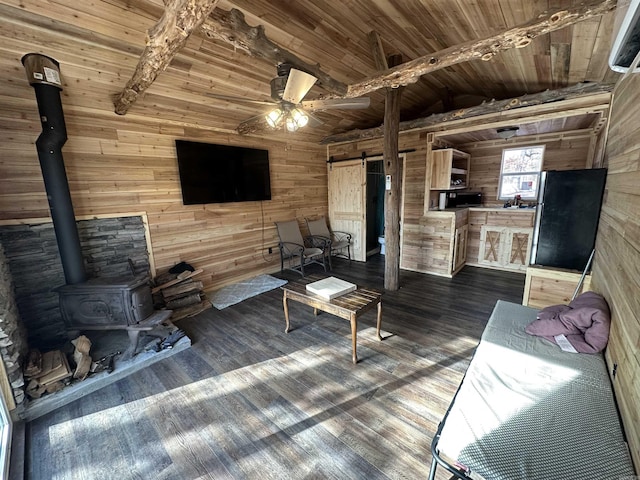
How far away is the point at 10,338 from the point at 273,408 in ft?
6.24

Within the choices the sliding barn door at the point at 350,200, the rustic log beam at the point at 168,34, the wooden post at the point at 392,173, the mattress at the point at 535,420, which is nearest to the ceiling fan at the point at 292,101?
the rustic log beam at the point at 168,34

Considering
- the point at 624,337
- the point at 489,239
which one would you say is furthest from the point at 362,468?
the point at 489,239

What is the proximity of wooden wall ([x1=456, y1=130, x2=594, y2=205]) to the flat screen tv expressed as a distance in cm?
387

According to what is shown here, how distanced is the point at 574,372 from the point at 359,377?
4.42 ft

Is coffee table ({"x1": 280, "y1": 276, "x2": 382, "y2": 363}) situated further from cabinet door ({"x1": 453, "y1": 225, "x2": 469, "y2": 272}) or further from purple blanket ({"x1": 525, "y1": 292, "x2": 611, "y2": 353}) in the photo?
cabinet door ({"x1": 453, "y1": 225, "x2": 469, "y2": 272})

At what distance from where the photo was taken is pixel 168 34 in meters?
1.68

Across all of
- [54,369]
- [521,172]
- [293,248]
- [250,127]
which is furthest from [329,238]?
[54,369]

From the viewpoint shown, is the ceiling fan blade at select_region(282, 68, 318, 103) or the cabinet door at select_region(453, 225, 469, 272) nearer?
the ceiling fan blade at select_region(282, 68, 318, 103)

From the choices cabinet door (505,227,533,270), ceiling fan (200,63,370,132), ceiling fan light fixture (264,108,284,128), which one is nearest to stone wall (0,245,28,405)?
ceiling fan (200,63,370,132)

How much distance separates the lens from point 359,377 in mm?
2133

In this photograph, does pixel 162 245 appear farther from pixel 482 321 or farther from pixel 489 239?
pixel 489 239

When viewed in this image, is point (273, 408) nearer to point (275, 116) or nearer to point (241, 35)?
point (275, 116)

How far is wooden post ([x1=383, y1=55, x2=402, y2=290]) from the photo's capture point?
3488 millimetres

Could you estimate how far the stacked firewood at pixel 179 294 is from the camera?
3219 mm
